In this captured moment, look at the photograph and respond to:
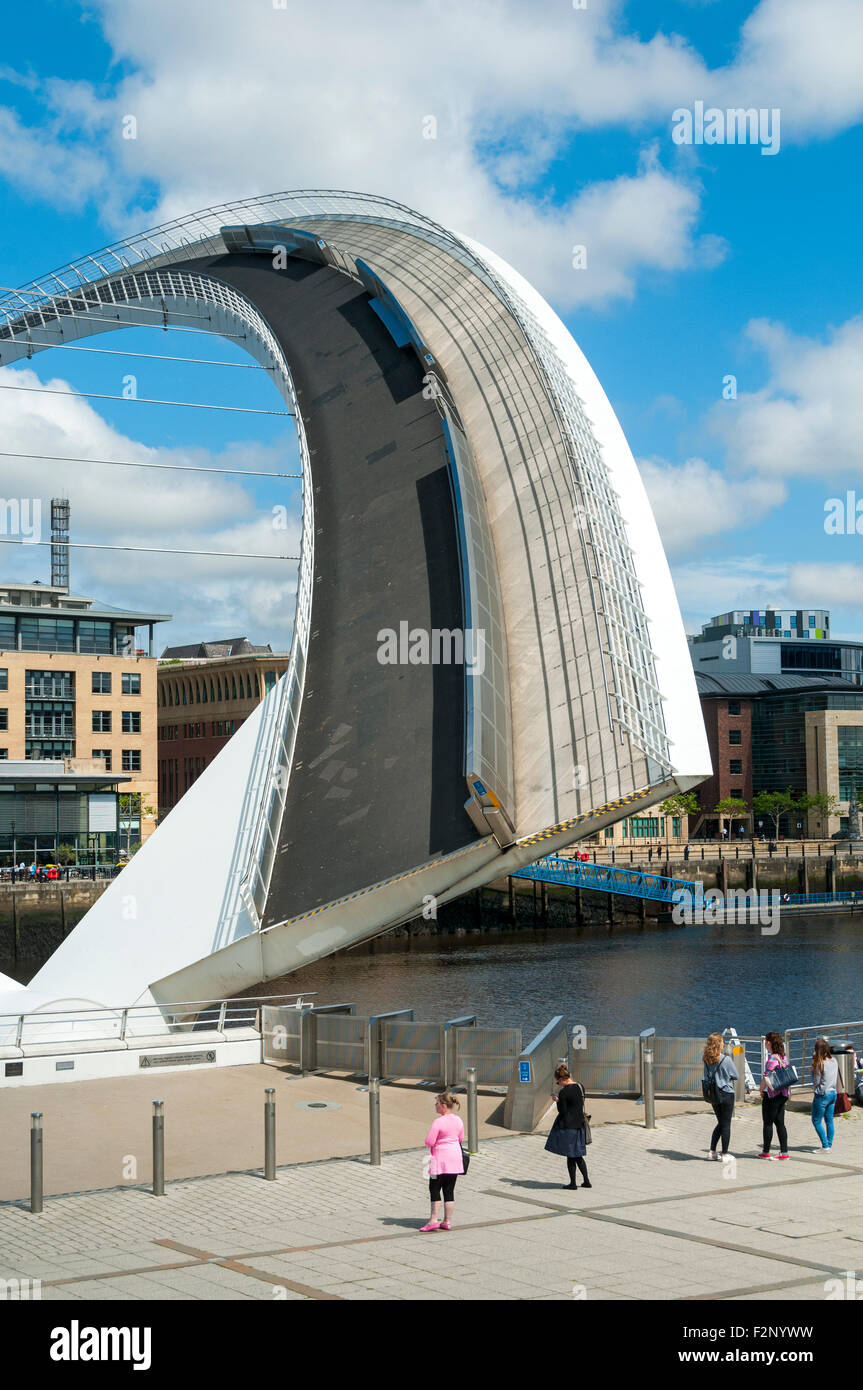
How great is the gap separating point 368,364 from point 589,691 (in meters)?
14.3

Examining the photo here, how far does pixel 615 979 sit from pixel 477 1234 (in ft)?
142

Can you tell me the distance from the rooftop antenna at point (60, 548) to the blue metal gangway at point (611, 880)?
4364 centimetres

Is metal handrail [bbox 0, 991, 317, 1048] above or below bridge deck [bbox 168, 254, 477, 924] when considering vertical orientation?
below

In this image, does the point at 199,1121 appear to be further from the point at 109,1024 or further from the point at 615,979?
the point at 615,979

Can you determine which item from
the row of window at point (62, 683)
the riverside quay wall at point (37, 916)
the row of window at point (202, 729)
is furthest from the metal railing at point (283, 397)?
the row of window at point (202, 729)

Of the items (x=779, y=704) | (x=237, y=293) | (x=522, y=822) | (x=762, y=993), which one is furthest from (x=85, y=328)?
(x=779, y=704)

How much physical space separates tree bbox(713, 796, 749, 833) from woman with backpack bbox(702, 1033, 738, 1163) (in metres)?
116

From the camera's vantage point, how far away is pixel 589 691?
25.8m

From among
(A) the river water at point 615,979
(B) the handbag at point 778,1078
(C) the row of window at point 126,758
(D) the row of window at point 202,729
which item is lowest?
(A) the river water at point 615,979

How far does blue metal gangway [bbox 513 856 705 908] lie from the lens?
8138 centimetres

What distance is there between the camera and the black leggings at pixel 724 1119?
15.1m

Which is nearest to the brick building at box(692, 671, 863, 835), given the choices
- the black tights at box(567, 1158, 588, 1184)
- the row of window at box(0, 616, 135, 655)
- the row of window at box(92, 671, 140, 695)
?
the row of window at box(0, 616, 135, 655)

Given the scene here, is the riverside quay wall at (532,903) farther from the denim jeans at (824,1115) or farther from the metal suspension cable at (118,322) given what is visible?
the denim jeans at (824,1115)

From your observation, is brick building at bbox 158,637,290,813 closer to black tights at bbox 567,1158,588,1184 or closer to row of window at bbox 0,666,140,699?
row of window at bbox 0,666,140,699
